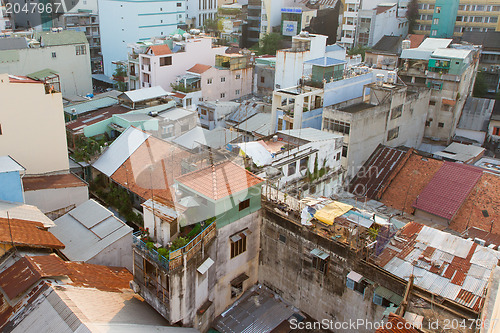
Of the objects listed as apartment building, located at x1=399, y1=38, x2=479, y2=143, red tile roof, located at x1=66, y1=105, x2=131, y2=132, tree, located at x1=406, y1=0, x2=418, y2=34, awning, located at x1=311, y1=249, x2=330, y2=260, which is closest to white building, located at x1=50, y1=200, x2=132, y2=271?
awning, located at x1=311, y1=249, x2=330, y2=260

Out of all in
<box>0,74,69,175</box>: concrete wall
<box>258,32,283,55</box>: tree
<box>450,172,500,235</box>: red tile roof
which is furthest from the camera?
<box>258,32,283,55</box>: tree

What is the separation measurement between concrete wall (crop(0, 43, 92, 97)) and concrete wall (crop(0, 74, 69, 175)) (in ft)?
49.8

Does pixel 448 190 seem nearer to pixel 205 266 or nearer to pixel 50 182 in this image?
pixel 205 266

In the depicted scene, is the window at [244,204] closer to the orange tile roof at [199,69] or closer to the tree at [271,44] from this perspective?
the orange tile roof at [199,69]

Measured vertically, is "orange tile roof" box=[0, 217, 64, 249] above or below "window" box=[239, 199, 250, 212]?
below

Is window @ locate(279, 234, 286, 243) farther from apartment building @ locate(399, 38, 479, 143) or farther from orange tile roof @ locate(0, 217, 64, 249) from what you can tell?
apartment building @ locate(399, 38, 479, 143)

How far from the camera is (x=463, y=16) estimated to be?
52.3 m

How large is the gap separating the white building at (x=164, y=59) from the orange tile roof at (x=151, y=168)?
13323mm

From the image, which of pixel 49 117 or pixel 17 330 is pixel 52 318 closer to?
pixel 17 330

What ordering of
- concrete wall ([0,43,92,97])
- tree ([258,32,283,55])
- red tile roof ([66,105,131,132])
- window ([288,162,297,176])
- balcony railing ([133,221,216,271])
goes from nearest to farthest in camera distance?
1. balcony railing ([133,221,216,271])
2. window ([288,162,297,176])
3. red tile roof ([66,105,131,132])
4. concrete wall ([0,43,92,97])
5. tree ([258,32,283,55])

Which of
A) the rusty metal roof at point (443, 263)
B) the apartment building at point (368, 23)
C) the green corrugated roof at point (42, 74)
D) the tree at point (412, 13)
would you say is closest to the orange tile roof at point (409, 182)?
the rusty metal roof at point (443, 263)

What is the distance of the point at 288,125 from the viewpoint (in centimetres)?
2577

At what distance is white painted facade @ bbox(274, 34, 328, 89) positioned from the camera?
34.1 m

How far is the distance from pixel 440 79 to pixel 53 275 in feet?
94.6
